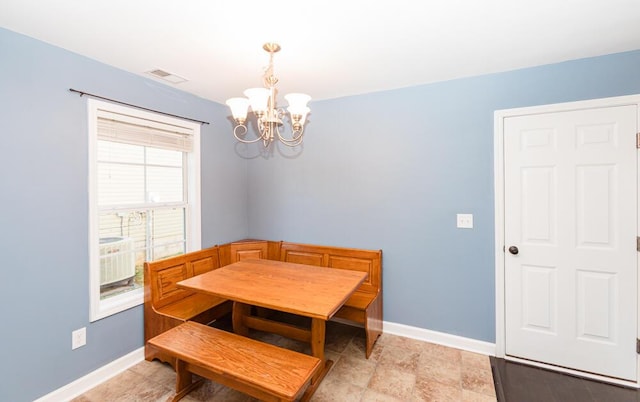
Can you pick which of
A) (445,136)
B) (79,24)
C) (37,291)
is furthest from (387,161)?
(37,291)

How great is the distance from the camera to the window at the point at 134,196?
7.24ft

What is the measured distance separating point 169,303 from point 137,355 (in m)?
0.48

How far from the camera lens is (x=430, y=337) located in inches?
107

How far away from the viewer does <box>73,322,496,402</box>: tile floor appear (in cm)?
202

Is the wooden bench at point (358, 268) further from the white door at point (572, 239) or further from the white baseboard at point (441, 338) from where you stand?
the white door at point (572, 239)

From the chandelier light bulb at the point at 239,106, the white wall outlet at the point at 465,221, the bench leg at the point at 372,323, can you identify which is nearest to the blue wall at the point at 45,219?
the chandelier light bulb at the point at 239,106

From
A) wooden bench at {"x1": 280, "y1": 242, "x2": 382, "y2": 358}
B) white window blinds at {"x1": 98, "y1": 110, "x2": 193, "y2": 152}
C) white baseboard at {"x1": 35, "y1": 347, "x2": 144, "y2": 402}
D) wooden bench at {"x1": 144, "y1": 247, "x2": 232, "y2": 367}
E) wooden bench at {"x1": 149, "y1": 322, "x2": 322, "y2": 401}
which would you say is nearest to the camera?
wooden bench at {"x1": 149, "y1": 322, "x2": 322, "y2": 401}

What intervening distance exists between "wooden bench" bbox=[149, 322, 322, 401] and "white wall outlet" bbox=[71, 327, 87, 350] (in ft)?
2.18

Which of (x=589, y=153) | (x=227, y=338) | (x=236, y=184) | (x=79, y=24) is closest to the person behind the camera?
(x=79, y=24)

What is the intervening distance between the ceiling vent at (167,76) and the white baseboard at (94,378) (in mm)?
2363

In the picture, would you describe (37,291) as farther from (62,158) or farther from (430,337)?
(430,337)

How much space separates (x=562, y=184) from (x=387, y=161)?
1395 millimetres

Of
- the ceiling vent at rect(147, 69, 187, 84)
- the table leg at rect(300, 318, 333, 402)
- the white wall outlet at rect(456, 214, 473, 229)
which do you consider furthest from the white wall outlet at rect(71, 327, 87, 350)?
the white wall outlet at rect(456, 214, 473, 229)

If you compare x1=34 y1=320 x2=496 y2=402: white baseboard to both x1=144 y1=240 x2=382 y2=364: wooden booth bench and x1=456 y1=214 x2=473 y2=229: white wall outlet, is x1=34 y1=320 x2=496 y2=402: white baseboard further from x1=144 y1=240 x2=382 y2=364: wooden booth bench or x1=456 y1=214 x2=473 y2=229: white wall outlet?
x1=456 y1=214 x2=473 y2=229: white wall outlet
